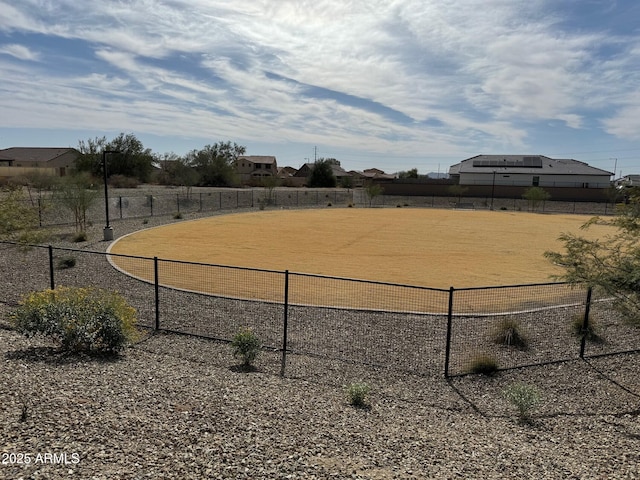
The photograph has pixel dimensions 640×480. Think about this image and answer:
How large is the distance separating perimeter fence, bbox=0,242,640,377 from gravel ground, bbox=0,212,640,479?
948mm

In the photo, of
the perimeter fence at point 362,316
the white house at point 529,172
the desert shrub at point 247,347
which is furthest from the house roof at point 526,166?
the desert shrub at point 247,347

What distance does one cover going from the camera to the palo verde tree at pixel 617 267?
9945 mm

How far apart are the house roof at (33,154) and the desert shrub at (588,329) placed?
111 metres

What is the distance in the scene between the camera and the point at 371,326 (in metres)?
13.3

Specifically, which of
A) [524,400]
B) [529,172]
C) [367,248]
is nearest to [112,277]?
[524,400]

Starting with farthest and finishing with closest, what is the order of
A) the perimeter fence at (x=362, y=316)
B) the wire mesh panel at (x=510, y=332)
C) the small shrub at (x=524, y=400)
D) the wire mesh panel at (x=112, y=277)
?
1. the wire mesh panel at (x=112, y=277)
2. the perimeter fence at (x=362, y=316)
3. the wire mesh panel at (x=510, y=332)
4. the small shrub at (x=524, y=400)

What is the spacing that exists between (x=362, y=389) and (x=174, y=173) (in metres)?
91.2

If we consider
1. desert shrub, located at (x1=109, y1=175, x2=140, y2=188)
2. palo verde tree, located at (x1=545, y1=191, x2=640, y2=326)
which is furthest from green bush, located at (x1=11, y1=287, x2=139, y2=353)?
desert shrub, located at (x1=109, y1=175, x2=140, y2=188)

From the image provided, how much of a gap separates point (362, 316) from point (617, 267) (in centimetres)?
680

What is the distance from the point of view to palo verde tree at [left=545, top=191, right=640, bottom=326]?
9.95m

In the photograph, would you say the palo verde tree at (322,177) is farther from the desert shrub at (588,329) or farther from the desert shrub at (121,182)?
the desert shrub at (588,329)

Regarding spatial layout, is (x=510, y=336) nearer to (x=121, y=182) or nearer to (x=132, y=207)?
(x=132, y=207)

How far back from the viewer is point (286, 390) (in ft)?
28.5

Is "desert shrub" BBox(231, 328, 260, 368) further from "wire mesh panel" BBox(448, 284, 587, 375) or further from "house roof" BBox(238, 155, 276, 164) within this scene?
"house roof" BBox(238, 155, 276, 164)
